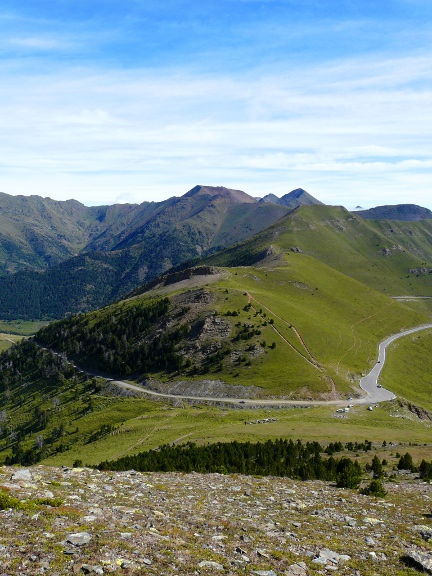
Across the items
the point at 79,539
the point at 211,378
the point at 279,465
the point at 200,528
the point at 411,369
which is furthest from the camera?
the point at 411,369

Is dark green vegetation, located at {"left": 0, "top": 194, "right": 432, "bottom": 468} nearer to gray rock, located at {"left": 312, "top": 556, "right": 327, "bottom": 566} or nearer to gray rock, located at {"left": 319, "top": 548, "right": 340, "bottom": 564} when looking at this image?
gray rock, located at {"left": 319, "top": 548, "right": 340, "bottom": 564}

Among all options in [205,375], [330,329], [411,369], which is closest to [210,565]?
[205,375]

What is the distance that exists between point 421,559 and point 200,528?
37.3 feet

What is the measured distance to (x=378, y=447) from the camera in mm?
60781

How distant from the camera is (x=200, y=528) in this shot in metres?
22.5

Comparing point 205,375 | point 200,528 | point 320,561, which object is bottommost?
point 205,375

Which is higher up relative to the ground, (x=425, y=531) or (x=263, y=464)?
(x=425, y=531)

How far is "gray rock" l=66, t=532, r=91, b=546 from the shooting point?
17453 mm

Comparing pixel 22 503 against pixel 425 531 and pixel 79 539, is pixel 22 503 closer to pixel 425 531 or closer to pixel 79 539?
pixel 79 539

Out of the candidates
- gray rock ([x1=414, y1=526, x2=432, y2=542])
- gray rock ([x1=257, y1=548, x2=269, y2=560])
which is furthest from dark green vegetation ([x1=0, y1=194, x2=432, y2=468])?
gray rock ([x1=257, y1=548, x2=269, y2=560])

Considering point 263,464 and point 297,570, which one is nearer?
point 297,570

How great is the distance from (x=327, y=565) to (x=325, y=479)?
2539 centimetres

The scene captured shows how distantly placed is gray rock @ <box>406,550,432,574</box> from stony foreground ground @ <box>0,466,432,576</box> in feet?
0.60

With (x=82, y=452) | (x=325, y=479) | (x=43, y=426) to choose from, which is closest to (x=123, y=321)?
(x=43, y=426)
